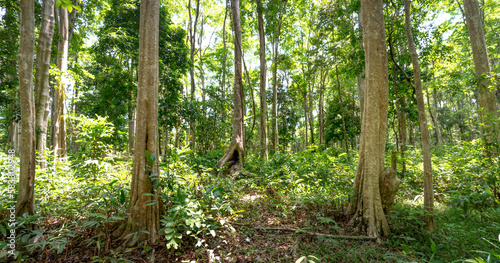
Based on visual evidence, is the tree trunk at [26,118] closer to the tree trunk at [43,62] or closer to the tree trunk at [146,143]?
the tree trunk at [146,143]

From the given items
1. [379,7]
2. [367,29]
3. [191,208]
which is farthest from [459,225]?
→ [191,208]

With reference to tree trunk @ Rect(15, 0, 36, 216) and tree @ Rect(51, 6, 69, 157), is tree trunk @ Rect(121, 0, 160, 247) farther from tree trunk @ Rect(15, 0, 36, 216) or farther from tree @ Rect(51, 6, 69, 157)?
tree @ Rect(51, 6, 69, 157)

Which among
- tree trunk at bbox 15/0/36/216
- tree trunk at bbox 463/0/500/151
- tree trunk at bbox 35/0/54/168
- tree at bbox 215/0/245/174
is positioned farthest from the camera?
tree at bbox 215/0/245/174

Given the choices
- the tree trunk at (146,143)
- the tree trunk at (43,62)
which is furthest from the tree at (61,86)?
the tree trunk at (146,143)

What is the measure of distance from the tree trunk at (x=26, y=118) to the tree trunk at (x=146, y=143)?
150 centimetres

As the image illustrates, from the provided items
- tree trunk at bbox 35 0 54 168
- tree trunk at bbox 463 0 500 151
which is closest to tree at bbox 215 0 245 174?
tree trunk at bbox 35 0 54 168

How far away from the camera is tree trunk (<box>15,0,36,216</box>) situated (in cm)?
313

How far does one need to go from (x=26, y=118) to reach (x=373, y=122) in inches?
225

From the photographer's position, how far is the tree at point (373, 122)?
3.80 metres

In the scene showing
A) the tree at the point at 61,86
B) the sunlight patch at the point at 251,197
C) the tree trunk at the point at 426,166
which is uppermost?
the tree at the point at 61,86

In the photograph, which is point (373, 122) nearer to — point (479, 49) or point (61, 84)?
point (479, 49)

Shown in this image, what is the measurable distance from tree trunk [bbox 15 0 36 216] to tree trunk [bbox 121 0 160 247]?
1500 millimetres

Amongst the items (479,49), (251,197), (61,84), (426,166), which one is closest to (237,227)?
(251,197)

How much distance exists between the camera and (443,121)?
26.8 metres
